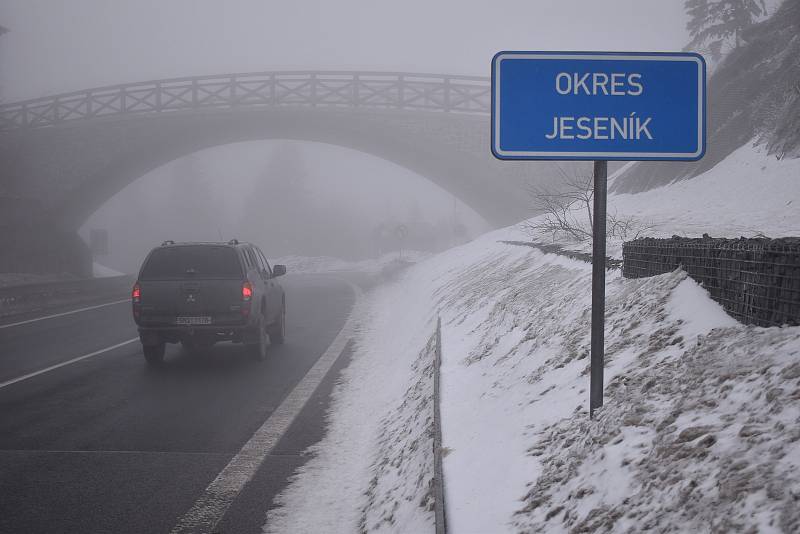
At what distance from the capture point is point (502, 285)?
34.8ft

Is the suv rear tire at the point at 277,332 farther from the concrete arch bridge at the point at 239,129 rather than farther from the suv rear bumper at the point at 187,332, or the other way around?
the concrete arch bridge at the point at 239,129

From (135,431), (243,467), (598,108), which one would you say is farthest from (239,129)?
(598,108)

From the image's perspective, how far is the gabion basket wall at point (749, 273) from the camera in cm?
339

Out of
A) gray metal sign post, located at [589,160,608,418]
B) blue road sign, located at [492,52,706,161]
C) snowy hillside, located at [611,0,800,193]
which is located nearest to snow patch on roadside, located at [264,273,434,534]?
gray metal sign post, located at [589,160,608,418]

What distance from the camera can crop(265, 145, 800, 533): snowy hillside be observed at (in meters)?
2.65

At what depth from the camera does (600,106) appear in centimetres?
397

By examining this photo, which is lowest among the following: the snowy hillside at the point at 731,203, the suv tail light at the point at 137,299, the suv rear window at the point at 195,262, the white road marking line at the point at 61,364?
the white road marking line at the point at 61,364

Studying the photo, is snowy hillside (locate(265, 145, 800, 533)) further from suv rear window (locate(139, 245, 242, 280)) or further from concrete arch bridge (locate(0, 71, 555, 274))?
concrete arch bridge (locate(0, 71, 555, 274))

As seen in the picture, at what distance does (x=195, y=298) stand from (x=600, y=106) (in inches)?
293

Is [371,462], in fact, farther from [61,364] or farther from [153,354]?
[61,364]

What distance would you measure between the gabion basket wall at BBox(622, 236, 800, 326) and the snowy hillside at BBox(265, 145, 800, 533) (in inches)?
3.8

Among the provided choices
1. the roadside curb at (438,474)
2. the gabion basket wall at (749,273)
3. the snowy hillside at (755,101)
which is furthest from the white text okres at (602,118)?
the snowy hillside at (755,101)

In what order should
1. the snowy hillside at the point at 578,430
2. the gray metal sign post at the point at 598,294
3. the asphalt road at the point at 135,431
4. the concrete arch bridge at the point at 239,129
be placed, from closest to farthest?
the snowy hillside at the point at 578,430
the gray metal sign post at the point at 598,294
the asphalt road at the point at 135,431
the concrete arch bridge at the point at 239,129

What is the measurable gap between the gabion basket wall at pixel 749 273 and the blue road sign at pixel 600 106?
688 millimetres
